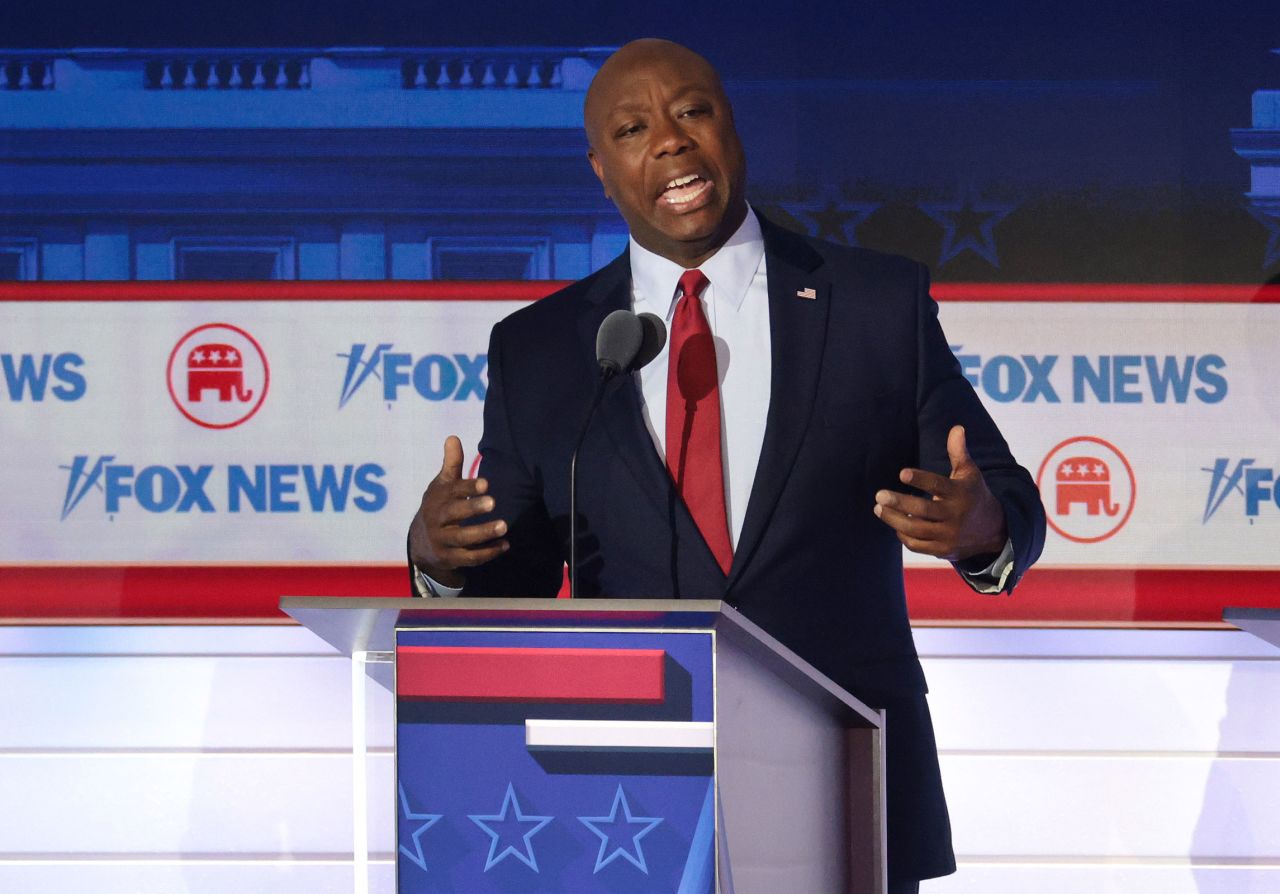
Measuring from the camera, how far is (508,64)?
10.2 feet

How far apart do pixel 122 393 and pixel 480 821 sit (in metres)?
2.11

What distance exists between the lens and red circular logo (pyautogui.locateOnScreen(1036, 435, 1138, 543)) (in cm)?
304

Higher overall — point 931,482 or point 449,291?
point 449,291

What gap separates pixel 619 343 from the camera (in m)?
Answer: 1.66

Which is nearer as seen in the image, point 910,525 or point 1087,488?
point 910,525

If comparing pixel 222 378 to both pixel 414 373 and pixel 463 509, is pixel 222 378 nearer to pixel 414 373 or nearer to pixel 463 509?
pixel 414 373

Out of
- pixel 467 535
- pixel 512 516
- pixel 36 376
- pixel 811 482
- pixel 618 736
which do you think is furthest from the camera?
pixel 36 376

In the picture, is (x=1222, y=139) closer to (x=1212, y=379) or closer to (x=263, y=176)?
(x=1212, y=379)

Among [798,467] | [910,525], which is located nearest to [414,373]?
[798,467]

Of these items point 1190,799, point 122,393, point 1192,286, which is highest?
point 1192,286

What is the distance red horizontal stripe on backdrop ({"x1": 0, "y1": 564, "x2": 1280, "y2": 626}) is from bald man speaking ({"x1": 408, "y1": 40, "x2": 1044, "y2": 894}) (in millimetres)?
1129

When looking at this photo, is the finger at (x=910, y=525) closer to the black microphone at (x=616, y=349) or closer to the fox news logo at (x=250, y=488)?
the black microphone at (x=616, y=349)

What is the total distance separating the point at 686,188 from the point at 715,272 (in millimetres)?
123

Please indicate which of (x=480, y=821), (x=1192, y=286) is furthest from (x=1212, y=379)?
(x=480, y=821)
